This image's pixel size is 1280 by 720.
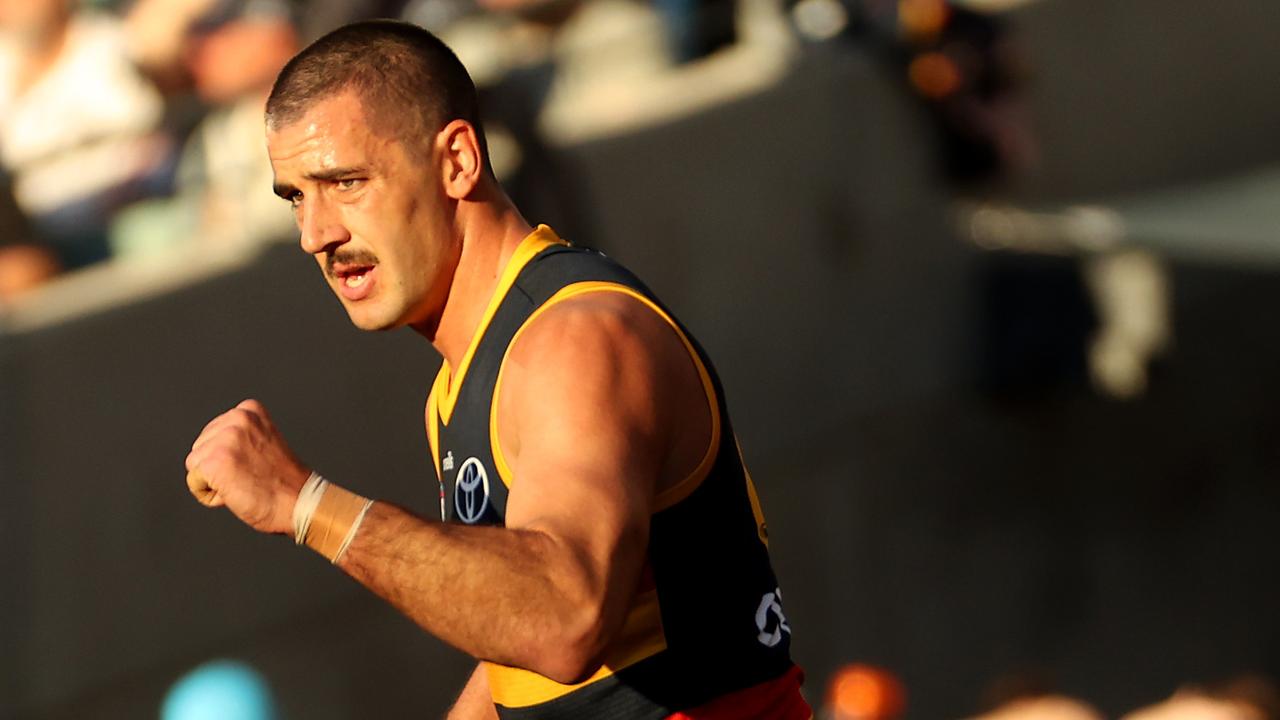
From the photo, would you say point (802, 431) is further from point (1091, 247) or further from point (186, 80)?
point (186, 80)

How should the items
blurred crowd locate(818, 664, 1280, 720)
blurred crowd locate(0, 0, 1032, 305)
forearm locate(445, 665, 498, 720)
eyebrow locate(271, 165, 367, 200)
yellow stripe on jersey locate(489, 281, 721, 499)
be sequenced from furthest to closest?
blurred crowd locate(0, 0, 1032, 305) < blurred crowd locate(818, 664, 1280, 720) < forearm locate(445, 665, 498, 720) < eyebrow locate(271, 165, 367, 200) < yellow stripe on jersey locate(489, 281, 721, 499)

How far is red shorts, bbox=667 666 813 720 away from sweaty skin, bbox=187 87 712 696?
0.45 m

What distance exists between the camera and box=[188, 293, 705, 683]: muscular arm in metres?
2.98

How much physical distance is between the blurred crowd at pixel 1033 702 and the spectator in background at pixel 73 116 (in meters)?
3.58

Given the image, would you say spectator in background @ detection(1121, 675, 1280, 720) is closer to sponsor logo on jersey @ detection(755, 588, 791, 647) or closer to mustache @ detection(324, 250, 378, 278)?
sponsor logo on jersey @ detection(755, 588, 791, 647)

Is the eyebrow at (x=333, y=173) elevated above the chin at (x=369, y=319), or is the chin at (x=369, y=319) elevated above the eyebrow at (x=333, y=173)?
the eyebrow at (x=333, y=173)

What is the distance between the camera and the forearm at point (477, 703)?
413cm

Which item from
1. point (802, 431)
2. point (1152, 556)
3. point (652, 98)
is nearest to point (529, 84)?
point (652, 98)

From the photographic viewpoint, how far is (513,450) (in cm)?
337

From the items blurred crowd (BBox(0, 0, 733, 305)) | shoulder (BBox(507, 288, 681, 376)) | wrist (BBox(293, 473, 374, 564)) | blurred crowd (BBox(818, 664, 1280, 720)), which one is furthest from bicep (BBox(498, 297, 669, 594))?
blurred crowd (BBox(0, 0, 733, 305))

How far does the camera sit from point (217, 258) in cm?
864

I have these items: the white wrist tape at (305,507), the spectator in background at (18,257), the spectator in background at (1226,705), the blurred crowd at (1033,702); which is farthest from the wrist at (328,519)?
the spectator in background at (18,257)

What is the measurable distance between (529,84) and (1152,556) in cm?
552

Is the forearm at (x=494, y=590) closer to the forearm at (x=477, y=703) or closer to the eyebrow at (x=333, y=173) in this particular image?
the eyebrow at (x=333, y=173)
